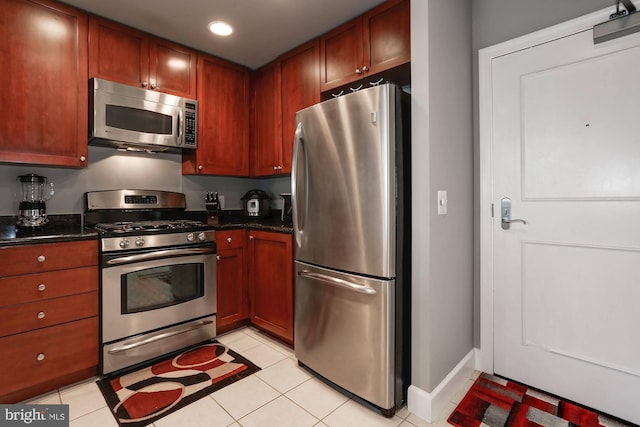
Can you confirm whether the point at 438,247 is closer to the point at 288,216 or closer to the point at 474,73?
the point at 474,73

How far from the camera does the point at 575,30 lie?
5.69 feet

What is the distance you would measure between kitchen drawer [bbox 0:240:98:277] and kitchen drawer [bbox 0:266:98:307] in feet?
0.11

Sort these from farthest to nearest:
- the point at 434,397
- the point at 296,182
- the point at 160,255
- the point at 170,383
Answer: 1. the point at 160,255
2. the point at 296,182
3. the point at 170,383
4. the point at 434,397

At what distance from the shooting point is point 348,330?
1793mm

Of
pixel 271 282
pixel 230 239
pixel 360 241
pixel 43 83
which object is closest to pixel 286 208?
pixel 230 239

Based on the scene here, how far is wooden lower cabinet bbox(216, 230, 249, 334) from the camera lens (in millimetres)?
2592

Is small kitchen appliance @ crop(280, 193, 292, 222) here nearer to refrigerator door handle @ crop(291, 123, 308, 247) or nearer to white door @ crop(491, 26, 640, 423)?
refrigerator door handle @ crop(291, 123, 308, 247)

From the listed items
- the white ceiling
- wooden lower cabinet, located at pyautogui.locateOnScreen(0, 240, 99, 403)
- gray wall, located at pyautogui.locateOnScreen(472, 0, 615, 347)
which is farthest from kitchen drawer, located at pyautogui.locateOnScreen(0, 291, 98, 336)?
gray wall, located at pyautogui.locateOnScreen(472, 0, 615, 347)

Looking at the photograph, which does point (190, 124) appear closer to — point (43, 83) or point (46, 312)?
point (43, 83)

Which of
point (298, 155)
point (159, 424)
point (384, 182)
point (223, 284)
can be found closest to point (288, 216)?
point (223, 284)

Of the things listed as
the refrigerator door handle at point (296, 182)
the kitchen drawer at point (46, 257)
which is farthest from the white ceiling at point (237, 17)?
the kitchen drawer at point (46, 257)

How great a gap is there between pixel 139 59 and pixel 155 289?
1.75 m

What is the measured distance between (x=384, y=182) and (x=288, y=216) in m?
1.67

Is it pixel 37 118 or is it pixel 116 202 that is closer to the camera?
pixel 37 118
